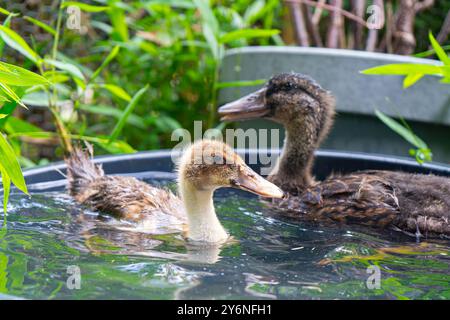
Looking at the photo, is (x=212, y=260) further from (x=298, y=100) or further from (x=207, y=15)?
(x=207, y=15)

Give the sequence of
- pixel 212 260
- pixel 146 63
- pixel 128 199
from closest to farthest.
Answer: pixel 212 260
pixel 128 199
pixel 146 63

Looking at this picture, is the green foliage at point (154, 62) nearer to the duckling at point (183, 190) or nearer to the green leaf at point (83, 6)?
the green leaf at point (83, 6)

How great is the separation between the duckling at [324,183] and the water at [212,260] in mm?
104

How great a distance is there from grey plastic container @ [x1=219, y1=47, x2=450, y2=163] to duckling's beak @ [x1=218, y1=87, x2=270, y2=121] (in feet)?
2.17

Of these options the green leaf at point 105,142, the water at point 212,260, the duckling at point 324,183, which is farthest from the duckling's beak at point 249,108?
the water at point 212,260

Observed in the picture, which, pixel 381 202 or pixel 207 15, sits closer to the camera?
pixel 381 202

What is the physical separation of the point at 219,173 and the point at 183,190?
0.20m

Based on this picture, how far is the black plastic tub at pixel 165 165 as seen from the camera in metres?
3.91

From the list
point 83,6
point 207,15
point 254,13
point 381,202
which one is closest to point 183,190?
point 381,202

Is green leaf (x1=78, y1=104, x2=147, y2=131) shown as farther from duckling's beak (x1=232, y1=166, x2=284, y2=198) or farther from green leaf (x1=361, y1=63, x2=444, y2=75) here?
green leaf (x1=361, y1=63, x2=444, y2=75)

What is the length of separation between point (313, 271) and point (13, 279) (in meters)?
1.08

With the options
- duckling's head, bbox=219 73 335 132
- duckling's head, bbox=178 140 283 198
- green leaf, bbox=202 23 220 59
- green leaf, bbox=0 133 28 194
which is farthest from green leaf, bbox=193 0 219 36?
green leaf, bbox=0 133 28 194

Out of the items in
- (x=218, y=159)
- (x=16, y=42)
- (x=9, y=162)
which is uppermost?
(x=16, y=42)

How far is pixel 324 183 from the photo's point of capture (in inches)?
149
